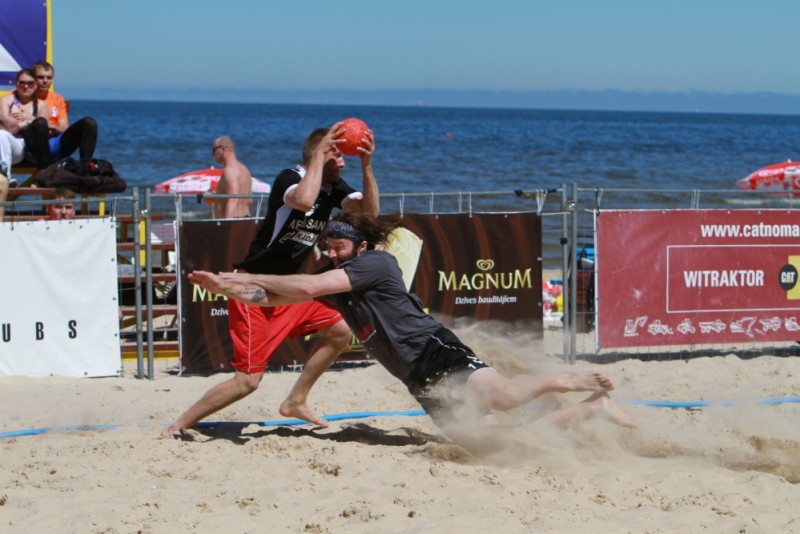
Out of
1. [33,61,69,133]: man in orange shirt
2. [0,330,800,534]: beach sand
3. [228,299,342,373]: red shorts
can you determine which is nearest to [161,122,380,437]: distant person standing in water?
[228,299,342,373]: red shorts

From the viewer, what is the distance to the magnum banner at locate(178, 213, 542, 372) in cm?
795

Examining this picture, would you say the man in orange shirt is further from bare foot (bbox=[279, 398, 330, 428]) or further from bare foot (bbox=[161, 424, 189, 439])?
bare foot (bbox=[279, 398, 330, 428])

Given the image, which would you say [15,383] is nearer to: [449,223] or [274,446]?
[274,446]

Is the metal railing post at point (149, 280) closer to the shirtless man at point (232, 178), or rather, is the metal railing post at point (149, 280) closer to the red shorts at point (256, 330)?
the shirtless man at point (232, 178)

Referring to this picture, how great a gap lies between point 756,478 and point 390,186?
23919 millimetres

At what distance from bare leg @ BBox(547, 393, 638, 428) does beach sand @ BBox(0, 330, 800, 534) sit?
0.10 m

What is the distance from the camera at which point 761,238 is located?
8695 millimetres

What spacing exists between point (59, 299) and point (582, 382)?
4928mm

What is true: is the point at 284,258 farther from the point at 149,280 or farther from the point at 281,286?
the point at 149,280

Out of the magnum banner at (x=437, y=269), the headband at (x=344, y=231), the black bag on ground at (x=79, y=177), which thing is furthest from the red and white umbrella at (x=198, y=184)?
the headband at (x=344, y=231)

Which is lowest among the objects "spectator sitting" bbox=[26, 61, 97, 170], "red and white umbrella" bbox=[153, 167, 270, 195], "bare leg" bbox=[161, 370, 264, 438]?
"bare leg" bbox=[161, 370, 264, 438]

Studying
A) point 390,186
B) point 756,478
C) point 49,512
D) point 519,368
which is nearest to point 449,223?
point 519,368

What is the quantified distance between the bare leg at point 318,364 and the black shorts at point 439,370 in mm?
757

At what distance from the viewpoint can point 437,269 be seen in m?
8.37
